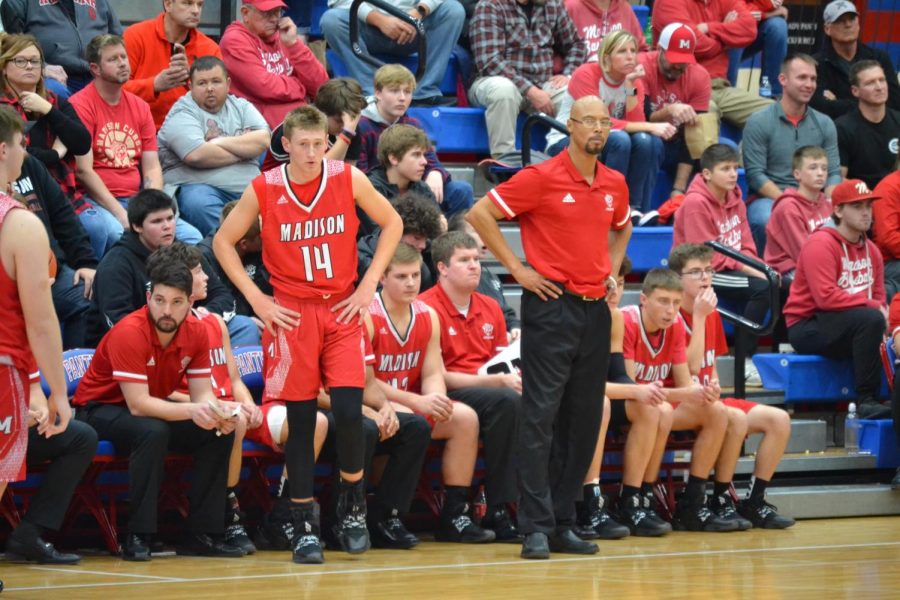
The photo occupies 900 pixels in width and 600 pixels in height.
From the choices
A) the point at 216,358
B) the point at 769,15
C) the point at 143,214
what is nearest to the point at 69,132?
the point at 143,214

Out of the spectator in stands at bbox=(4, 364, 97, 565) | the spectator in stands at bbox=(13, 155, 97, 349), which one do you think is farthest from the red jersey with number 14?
the spectator in stands at bbox=(13, 155, 97, 349)

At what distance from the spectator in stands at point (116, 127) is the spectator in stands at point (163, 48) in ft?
1.88

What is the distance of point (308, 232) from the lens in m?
6.04

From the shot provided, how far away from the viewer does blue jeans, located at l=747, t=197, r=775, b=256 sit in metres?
10.2

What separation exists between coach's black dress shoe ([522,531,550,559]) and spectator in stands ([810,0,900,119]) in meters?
6.23

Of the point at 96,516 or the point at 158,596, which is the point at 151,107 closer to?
the point at 96,516

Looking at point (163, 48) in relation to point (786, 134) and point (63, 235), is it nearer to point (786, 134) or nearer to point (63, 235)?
point (63, 235)

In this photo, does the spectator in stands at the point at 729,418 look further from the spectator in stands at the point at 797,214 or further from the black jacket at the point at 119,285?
the black jacket at the point at 119,285

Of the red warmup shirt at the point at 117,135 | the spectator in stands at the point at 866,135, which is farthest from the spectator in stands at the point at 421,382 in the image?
the spectator in stands at the point at 866,135

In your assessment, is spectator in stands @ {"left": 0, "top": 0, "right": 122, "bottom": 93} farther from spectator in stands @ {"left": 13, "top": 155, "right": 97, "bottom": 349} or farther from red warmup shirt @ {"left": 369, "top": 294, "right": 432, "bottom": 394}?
red warmup shirt @ {"left": 369, "top": 294, "right": 432, "bottom": 394}

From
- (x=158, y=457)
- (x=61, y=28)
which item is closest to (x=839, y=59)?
(x=61, y=28)

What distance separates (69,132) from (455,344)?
2.31 metres

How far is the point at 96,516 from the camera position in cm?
637

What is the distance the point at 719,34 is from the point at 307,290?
19.8 feet
